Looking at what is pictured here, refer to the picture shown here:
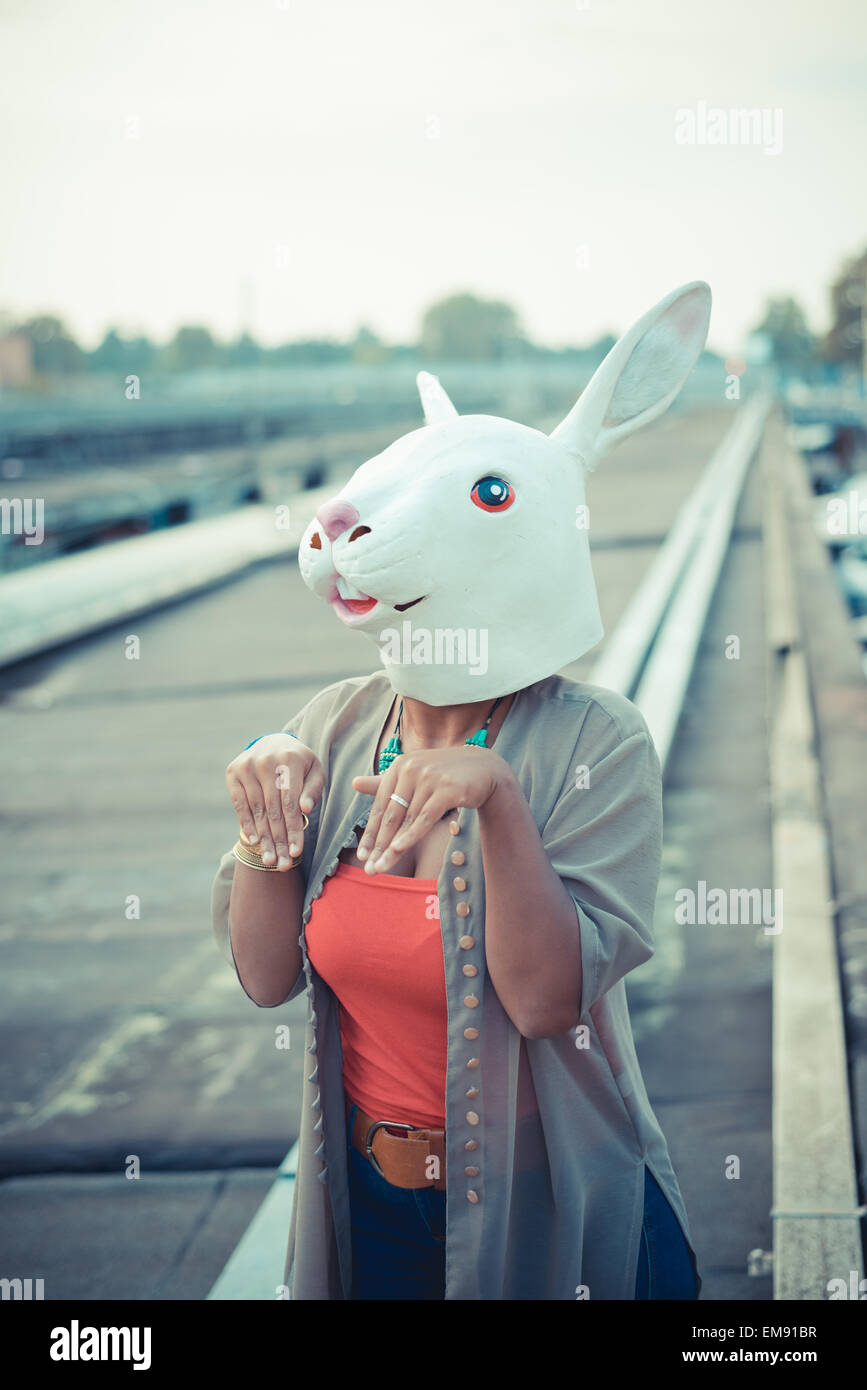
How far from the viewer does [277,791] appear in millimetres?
1913

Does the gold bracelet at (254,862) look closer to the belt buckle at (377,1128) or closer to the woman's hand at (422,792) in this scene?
the woman's hand at (422,792)

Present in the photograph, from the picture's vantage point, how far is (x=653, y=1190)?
2094 mm

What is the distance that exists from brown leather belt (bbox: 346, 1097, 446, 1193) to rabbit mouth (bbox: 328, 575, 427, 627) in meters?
0.85

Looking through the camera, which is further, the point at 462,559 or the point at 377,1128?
the point at 377,1128

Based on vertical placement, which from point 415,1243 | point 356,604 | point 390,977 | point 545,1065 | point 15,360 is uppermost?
point 15,360

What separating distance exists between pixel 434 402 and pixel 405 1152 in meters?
1.34

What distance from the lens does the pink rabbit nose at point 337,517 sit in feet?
6.29

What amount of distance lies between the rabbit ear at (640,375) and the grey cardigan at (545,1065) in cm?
44

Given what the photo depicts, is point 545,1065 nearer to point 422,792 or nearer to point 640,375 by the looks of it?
point 422,792

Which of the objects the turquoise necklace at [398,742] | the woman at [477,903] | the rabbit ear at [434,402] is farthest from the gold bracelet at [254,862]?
the rabbit ear at [434,402]

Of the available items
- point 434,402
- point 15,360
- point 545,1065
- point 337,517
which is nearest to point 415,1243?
point 545,1065

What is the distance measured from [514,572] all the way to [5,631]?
11.8m

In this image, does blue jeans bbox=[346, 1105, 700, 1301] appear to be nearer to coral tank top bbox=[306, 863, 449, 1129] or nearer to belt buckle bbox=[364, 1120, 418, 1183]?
belt buckle bbox=[364, 1120, 418, 1183]
